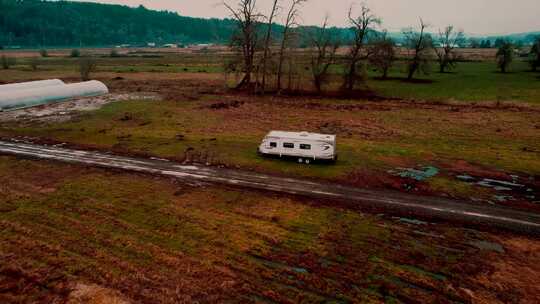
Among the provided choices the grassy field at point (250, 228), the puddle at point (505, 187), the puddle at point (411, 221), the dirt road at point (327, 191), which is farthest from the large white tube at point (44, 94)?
the puddle at point (505, 187)

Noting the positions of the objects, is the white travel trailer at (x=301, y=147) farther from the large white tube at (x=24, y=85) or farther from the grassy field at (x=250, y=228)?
the large white tube at (x=24, y=85)

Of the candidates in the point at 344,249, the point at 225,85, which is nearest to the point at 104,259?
the point at 344,249

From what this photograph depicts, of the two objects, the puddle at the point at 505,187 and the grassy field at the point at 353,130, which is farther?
the grassy field at the point at 353,130

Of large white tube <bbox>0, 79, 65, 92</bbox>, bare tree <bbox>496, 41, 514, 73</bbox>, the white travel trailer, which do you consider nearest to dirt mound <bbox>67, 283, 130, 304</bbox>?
the white travel trailer

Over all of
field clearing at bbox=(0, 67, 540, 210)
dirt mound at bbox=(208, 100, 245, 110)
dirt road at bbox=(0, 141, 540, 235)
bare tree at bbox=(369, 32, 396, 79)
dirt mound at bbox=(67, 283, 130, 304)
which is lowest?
dirt mound at bbox=(67, 283, 130, 304)

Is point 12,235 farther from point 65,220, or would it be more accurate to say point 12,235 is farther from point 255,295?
point 255,295

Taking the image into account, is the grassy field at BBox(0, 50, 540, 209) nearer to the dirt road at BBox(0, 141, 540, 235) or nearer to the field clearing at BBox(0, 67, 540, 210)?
the field clearing at BBox(0, 67, 540, 210)
